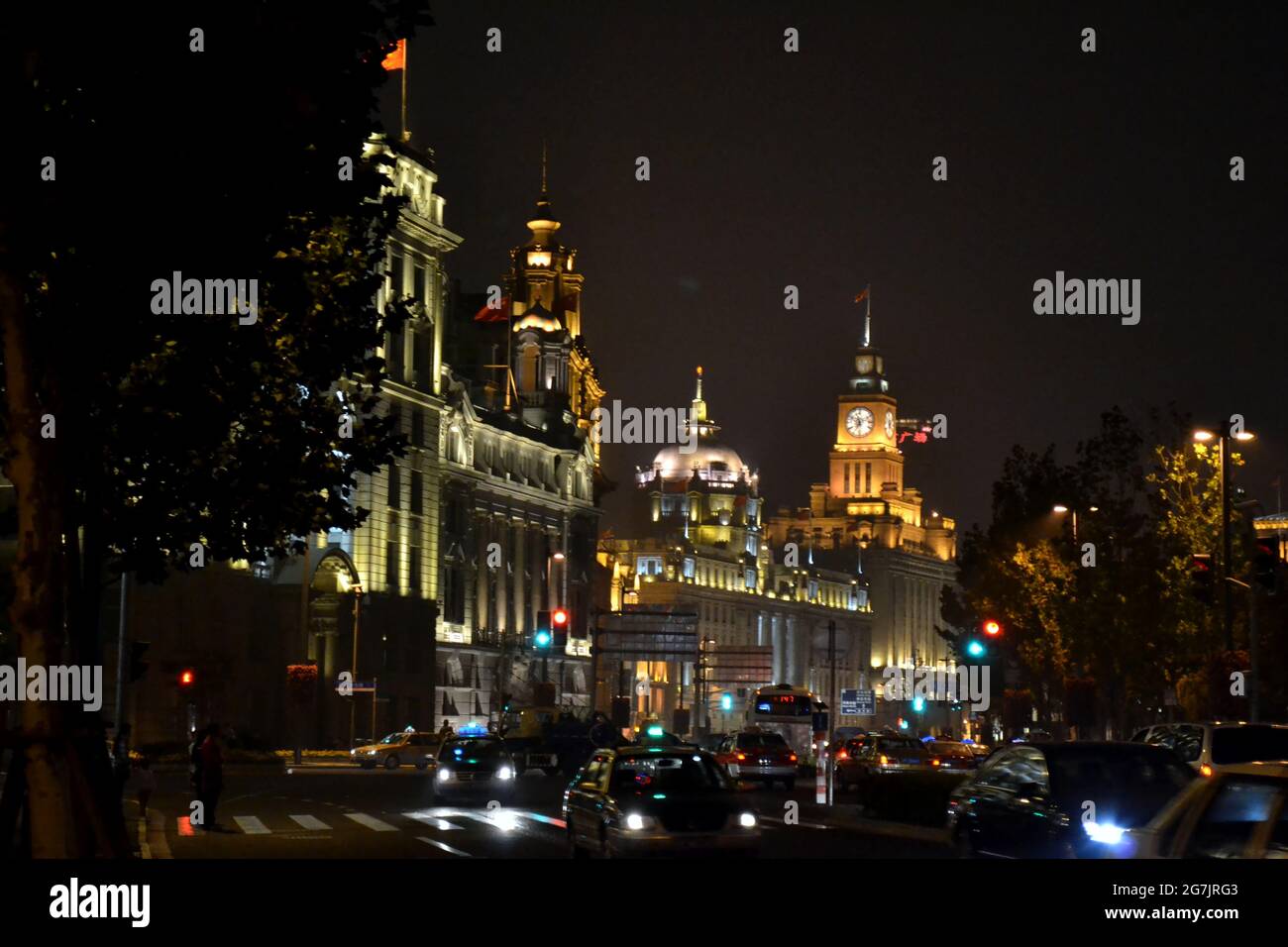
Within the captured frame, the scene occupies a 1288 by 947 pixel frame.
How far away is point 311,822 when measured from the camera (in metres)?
38.0

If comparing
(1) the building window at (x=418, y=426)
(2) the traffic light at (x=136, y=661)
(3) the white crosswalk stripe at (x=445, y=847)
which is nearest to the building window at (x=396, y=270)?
(1) the building window at (x=418, y=426)

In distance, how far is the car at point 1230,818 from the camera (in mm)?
12047

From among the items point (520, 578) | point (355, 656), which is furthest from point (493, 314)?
point (355, 656)

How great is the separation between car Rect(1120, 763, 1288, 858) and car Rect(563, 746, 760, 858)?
11.5 m

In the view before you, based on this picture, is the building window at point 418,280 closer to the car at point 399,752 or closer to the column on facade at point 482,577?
the column on facade at point 482,577

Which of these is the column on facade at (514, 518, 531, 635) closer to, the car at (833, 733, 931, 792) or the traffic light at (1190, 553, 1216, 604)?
the car at (833, 733, 931, 792)

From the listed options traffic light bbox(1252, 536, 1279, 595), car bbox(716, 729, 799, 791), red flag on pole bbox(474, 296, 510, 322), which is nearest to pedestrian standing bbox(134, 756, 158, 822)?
traffic light bbox(1252, 536, 1279, 595)

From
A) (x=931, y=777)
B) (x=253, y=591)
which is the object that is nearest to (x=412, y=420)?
(x=253, y=591)

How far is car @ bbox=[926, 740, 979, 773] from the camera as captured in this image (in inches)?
2173

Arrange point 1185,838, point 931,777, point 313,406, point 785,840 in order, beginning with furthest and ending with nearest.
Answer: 1. point 931,777
2. point 785,840
3. point 313,406
4. point 1185,838

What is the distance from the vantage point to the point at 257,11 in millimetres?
18484
